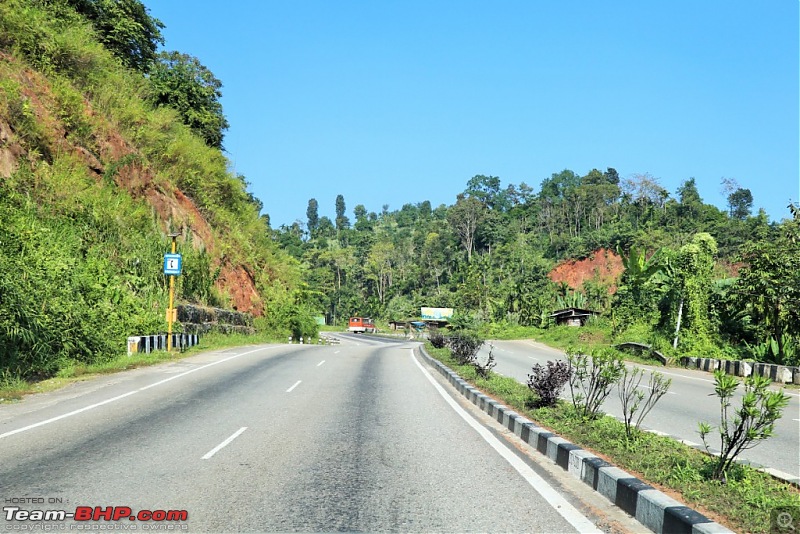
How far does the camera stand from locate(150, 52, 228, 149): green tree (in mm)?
38594

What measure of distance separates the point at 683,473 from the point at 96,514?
18.0ft

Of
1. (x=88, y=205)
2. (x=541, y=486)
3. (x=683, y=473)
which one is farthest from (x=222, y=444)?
(x=88, y=205)

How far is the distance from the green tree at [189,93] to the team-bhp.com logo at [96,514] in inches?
1417

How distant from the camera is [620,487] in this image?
18.2ft

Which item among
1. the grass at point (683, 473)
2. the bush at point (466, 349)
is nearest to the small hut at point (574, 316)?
the bush at point (466, 349)

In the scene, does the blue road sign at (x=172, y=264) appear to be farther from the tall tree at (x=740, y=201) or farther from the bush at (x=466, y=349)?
the tall tree at (x=740, y=201)

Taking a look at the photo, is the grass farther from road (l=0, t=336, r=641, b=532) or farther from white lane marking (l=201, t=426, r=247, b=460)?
white lane marking (l=201, t=426, r=247, b=460)

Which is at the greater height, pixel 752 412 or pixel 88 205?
pixel 88 205

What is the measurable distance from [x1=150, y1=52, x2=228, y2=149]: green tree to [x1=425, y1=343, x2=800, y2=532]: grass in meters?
35.9

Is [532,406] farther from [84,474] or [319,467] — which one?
[84,474]

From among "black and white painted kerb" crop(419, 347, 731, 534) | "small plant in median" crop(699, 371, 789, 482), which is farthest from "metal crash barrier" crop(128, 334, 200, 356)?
"small plant in median" crop(699, 371, 789, 482)

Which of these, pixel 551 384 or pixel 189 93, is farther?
pixel 189 93

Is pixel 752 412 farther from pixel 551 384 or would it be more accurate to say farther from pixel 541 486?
pixel 551 384

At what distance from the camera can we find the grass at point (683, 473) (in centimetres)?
480
